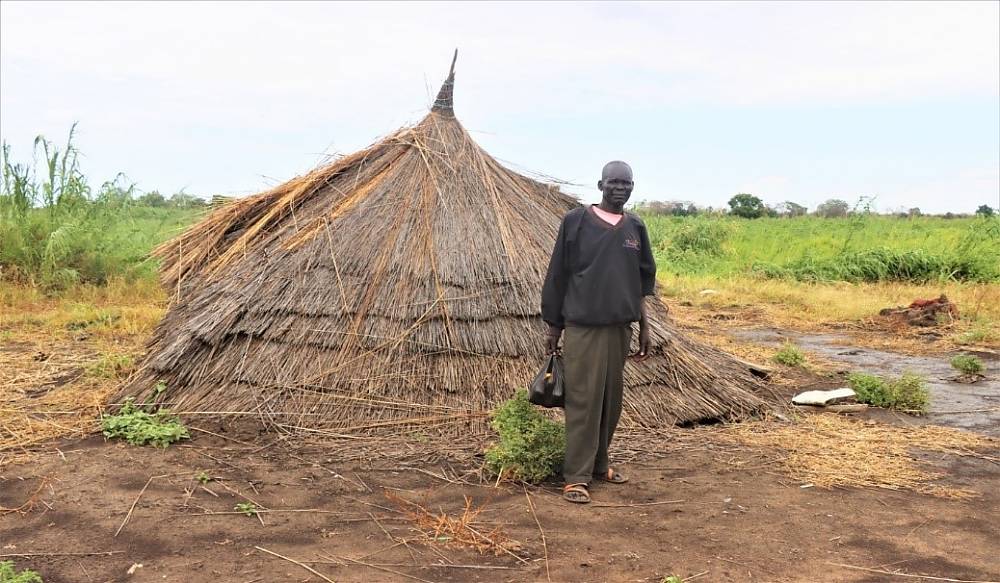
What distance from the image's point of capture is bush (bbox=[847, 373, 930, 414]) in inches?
253

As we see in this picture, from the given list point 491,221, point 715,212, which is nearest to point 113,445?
point 491,221

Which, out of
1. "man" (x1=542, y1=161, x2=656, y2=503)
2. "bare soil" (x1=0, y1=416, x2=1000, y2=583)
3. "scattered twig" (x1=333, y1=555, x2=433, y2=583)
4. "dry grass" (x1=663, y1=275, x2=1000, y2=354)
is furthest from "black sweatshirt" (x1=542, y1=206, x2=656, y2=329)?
"dry grass" (x1=663, y1=275, x2=1000, y2=354)

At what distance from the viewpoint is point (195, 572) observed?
3.39 metres

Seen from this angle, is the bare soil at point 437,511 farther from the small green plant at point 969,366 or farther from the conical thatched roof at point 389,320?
the small green plant at point 969,366

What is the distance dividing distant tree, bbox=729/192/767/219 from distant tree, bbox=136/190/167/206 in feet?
71.7

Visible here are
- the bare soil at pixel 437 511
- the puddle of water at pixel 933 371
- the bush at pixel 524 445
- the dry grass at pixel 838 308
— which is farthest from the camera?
the dry grass at pixel 838 308

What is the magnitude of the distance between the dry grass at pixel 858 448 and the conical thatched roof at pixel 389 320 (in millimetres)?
405

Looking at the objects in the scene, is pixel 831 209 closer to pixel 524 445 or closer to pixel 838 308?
pixel 838 308

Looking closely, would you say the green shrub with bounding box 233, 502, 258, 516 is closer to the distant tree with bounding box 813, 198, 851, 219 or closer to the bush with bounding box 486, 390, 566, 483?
the bush with bounding box 486, 390, 566, 483

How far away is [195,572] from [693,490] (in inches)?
97.8

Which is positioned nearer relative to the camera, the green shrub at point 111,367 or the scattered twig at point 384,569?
the scattered twig at point 384,569

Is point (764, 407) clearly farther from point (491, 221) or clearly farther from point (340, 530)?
point (340, 530)

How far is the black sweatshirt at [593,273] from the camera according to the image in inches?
163

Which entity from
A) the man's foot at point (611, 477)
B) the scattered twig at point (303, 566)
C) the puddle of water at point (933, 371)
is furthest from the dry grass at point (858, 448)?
the scattered twig at point (303, 566)
